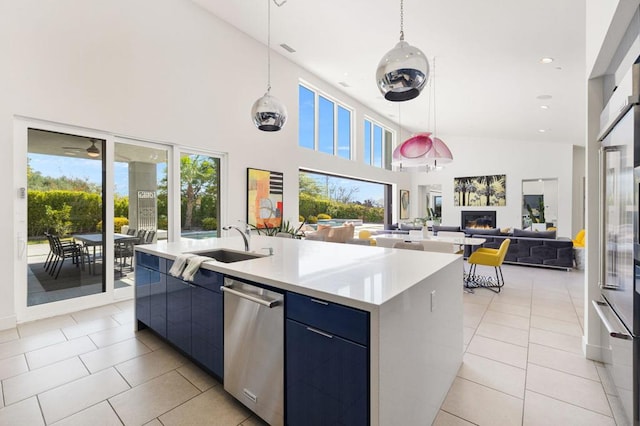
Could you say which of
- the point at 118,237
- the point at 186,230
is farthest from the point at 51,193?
the point at 186,230

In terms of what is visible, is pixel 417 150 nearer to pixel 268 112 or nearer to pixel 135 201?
pixel 268 112

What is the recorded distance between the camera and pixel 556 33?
3.71m

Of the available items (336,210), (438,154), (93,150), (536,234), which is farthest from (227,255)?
(336,210)

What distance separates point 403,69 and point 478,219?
975 cm

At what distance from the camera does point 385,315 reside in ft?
4.06

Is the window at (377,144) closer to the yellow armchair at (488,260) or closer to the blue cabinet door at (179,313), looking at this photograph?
the yellow armchair at (488,260)

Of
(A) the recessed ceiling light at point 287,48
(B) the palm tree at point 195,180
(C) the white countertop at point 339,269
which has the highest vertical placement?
(A) the recessed ceiling light at point 287,48

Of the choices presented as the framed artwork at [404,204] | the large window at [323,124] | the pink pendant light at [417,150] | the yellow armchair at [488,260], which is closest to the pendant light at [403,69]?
the pink pendant light at [417,150]

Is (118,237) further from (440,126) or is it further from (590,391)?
(440,126)

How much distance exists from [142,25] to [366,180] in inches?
271

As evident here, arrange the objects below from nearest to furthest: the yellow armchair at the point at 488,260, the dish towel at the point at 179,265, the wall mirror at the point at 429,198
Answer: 1. the dish towel at the point at 179,265
2. the yellow armchair at the point at 488,260
3. the wall mirror at the point at 429,198

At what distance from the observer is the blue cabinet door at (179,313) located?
2.26 meters

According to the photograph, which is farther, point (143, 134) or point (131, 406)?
point (143, 134)

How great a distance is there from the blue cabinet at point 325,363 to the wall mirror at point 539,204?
10.4 m
